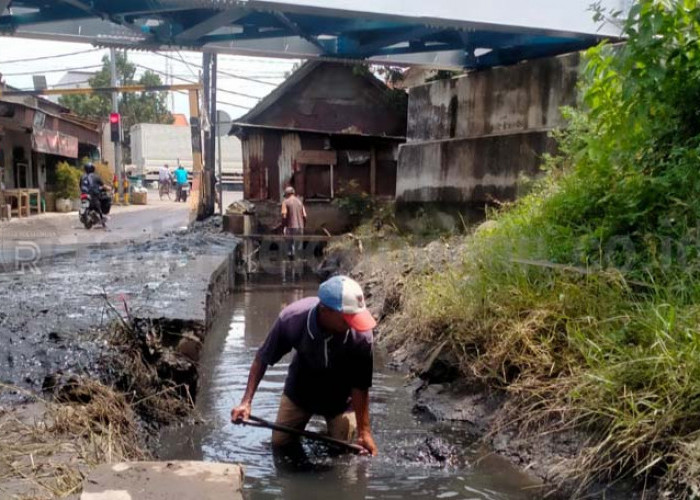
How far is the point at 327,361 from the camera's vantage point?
4.60 metres

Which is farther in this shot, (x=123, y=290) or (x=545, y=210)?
(x=123, y=290)

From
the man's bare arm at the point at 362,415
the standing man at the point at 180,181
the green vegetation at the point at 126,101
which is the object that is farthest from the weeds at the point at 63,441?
the green vegetation at the point at 126,101

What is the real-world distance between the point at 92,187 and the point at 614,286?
16.6m

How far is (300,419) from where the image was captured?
5.05 meters

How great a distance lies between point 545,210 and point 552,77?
4.25 metres

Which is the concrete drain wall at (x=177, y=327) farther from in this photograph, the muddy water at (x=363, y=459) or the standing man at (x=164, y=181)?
the standing man at (x=164, y=181)

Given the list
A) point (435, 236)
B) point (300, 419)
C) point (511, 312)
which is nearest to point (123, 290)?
point (300, 419)

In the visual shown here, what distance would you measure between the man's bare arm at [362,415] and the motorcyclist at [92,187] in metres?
16.1

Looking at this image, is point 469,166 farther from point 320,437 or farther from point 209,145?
point 209,145

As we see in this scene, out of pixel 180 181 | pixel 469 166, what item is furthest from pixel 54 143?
pixel 469 166

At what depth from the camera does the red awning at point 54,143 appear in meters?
22.0

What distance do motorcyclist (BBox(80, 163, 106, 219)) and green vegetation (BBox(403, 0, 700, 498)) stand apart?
13829 mm

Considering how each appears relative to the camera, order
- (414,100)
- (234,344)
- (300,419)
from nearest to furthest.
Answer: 1. (300,419)
2. (234,344)
3. (414,100)

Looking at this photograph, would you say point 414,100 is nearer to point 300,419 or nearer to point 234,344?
point 234,344
